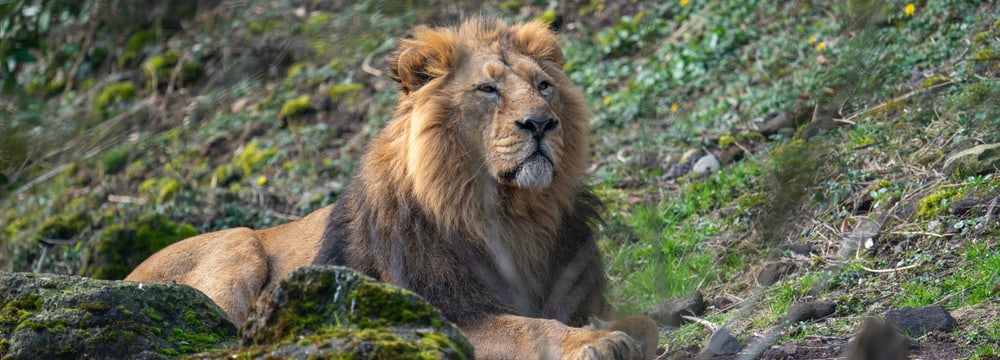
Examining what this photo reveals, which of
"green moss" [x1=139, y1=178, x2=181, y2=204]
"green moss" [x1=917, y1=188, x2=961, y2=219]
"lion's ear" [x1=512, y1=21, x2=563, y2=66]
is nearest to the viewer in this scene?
"lion's ear" [x1=512, y1=21, x2=563, y2=66]

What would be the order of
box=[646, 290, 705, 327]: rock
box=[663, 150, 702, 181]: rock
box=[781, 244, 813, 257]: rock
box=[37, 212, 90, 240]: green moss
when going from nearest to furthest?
box=[646, 290, 705, 327]: rock, box=[781, 244, 813, 257]: rock, box=[663, 150, 702, 181]: rock, box=[37, 212, 90, 240]: green moss

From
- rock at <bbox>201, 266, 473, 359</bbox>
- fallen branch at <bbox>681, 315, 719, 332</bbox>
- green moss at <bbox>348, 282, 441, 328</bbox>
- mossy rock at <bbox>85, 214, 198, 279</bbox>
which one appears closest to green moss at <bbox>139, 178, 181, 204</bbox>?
mossy rock at <bbox>85, 214, 198, 279</bbox>

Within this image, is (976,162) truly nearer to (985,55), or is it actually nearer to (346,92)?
(985,55)

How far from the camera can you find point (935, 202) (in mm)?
6051

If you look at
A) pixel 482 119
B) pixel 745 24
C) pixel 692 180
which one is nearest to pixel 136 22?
pixel 482 119

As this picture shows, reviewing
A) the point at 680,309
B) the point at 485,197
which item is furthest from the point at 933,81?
the point at 485,197

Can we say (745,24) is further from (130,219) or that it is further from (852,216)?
(130,219)

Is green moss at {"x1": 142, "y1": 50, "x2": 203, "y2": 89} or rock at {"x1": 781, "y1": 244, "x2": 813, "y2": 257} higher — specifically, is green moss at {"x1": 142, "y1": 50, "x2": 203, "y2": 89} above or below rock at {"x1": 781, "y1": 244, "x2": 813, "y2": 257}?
below

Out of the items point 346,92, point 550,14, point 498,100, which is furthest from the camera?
point 346,92

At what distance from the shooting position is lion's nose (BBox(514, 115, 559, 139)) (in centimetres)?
498

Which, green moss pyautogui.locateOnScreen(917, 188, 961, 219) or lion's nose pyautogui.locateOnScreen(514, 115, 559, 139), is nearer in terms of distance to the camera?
lion's nose pyautogui.locateOnScreen(514, 115, 559, 139)

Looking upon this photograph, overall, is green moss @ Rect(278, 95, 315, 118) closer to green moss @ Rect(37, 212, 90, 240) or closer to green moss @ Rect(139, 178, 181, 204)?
green moss @ Rect(139, 178, 181, 204)

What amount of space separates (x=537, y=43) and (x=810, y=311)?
1928mm

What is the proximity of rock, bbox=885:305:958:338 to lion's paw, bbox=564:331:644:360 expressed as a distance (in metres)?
1.20
